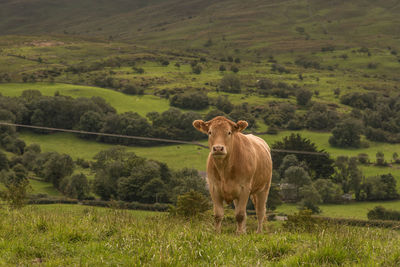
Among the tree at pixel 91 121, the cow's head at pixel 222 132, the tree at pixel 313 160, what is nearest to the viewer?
the cow's head at pixel 222 132

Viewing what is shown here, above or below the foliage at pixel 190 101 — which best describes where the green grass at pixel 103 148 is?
below

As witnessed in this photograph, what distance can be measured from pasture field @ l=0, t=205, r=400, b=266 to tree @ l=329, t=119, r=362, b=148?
14745 cm

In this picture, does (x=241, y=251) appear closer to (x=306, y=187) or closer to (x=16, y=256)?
(x=16, y=256)

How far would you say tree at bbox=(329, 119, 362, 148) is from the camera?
5881 inches

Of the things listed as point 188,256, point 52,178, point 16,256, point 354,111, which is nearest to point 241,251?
point 188,256

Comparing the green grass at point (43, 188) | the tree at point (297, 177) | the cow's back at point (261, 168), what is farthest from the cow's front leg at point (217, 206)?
the tree at point (297, 177)

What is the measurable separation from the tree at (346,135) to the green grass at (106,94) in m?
65.5

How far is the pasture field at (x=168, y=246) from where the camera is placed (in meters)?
6.38

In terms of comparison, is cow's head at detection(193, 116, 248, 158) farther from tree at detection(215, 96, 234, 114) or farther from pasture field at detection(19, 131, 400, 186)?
tree at detection(215, 96, 234, 114)

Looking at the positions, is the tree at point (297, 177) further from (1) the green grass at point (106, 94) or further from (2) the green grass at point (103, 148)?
(1) the green grass at point (106, 94)

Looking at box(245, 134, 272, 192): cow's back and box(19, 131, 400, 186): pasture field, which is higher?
box(245, 134, 272, 192): cow's back

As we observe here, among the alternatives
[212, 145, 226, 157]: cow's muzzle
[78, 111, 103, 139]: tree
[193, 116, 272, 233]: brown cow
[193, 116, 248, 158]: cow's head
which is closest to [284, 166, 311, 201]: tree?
[78, 111, 103, 139]: tree

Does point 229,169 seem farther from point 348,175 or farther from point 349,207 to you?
point 348,175

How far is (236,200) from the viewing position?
11398mm
